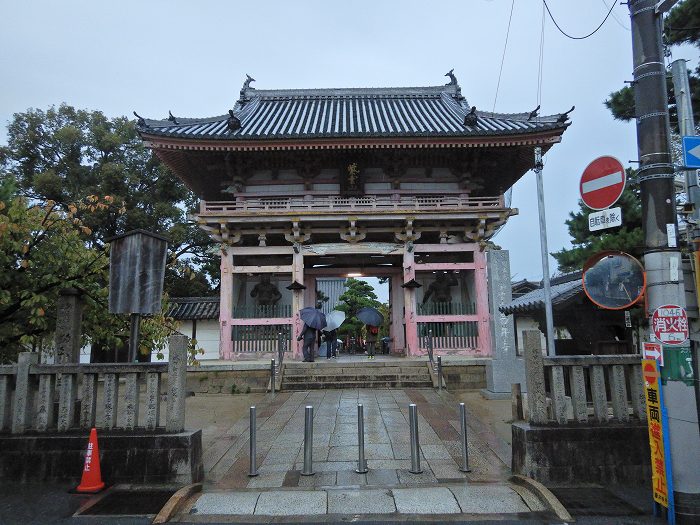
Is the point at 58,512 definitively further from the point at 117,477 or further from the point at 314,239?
the point at 314,239

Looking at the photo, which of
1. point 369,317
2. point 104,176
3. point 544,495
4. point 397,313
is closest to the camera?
point 544,495

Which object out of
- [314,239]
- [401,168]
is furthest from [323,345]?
[401,168]

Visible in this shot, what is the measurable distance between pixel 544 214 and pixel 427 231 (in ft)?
20.0

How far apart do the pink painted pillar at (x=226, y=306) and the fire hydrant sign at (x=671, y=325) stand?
13046 millimetres

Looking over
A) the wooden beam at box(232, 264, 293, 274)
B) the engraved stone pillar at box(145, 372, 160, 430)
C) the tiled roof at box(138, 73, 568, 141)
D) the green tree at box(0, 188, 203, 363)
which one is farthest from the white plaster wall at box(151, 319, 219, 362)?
the engraved stone pillar at box(145, 372, 160, 430)

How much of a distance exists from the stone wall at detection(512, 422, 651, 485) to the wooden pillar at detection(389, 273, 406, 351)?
12147 mm

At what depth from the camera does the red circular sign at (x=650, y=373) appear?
4.42 meters

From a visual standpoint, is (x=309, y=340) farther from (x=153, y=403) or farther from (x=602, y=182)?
(x=602, y=182)

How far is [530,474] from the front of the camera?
532 cm

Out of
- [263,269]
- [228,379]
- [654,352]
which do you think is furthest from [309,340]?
[654,352]

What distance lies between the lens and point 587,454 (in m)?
5.35

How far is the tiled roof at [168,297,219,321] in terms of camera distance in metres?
18.0

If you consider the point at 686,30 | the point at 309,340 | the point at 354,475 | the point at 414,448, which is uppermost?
the point at 686,30

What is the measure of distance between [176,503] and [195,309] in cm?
1440
